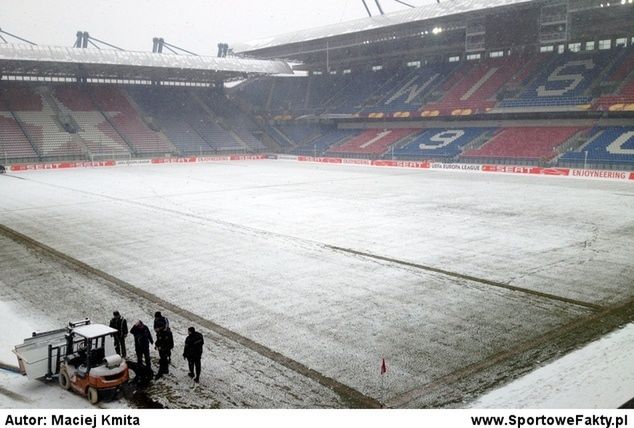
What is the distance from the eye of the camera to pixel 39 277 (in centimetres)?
1722

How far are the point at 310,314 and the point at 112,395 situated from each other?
5494mm

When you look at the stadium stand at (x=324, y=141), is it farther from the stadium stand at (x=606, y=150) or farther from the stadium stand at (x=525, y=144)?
the stadium stand at (x=606, y=150)

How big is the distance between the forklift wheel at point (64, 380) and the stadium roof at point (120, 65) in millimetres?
52174

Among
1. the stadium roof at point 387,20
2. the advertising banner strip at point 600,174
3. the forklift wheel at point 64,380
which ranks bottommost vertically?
the forklift wheel at point 64,380

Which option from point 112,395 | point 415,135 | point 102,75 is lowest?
point 112,395

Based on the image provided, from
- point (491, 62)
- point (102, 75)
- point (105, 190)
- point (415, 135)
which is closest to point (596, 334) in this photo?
point (105, 190)

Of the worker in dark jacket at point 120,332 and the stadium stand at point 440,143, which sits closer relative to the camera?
the worker in dark jacket at point 120,332

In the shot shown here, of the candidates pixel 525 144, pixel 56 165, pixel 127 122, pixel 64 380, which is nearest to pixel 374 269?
pixel 64 380

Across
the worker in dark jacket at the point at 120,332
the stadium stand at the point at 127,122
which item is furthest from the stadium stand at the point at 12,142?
the worker in dark jacket at the point at 120,332

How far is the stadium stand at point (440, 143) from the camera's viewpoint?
57.8 m

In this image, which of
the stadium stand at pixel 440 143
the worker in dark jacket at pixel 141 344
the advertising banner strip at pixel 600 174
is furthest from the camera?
the stadium stand at pixel 440 143

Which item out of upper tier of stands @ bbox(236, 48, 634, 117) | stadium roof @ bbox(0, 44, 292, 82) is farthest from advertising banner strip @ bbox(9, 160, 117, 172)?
upper tier of stands @ bbox(236, 48, 634, 117)

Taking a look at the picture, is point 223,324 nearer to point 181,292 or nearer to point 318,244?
point 181,292

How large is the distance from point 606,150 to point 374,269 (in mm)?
37629
